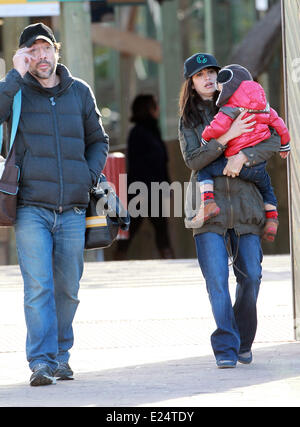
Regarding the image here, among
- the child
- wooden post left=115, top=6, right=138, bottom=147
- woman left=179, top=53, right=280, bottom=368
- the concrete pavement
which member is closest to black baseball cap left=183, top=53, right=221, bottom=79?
woman left=179, top=53, right=280, bottom=368

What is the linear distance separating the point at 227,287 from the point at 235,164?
0.68 metres

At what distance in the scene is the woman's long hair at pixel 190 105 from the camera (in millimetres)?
6754

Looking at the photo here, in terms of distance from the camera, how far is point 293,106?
7.25m

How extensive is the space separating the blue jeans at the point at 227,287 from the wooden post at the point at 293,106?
61 cm

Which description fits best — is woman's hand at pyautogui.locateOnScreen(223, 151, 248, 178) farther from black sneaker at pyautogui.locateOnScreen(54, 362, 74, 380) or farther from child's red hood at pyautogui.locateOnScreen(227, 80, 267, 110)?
black sneaker at pyautogui.locateOnScreen(54, 362, 74, 380)

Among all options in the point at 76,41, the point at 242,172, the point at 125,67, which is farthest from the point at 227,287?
the point at 125,67

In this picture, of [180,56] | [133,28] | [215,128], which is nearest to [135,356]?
[215,128]

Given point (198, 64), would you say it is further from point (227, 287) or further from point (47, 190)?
point (227, 287)

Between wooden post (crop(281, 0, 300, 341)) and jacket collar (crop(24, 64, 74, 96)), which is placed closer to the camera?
jacket collar (crop(24, 64, 74, 96))

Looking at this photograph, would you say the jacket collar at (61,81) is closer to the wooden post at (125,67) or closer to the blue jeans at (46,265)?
the blue jeans at (46,265)

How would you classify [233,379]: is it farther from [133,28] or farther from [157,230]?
[133,28]

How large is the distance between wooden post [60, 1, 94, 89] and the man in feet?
18.1

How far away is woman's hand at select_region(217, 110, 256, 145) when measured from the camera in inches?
260

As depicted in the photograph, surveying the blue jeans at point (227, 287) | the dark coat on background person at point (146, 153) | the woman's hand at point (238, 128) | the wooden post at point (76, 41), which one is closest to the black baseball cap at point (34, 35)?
the woman's hand at point (238, 128)
